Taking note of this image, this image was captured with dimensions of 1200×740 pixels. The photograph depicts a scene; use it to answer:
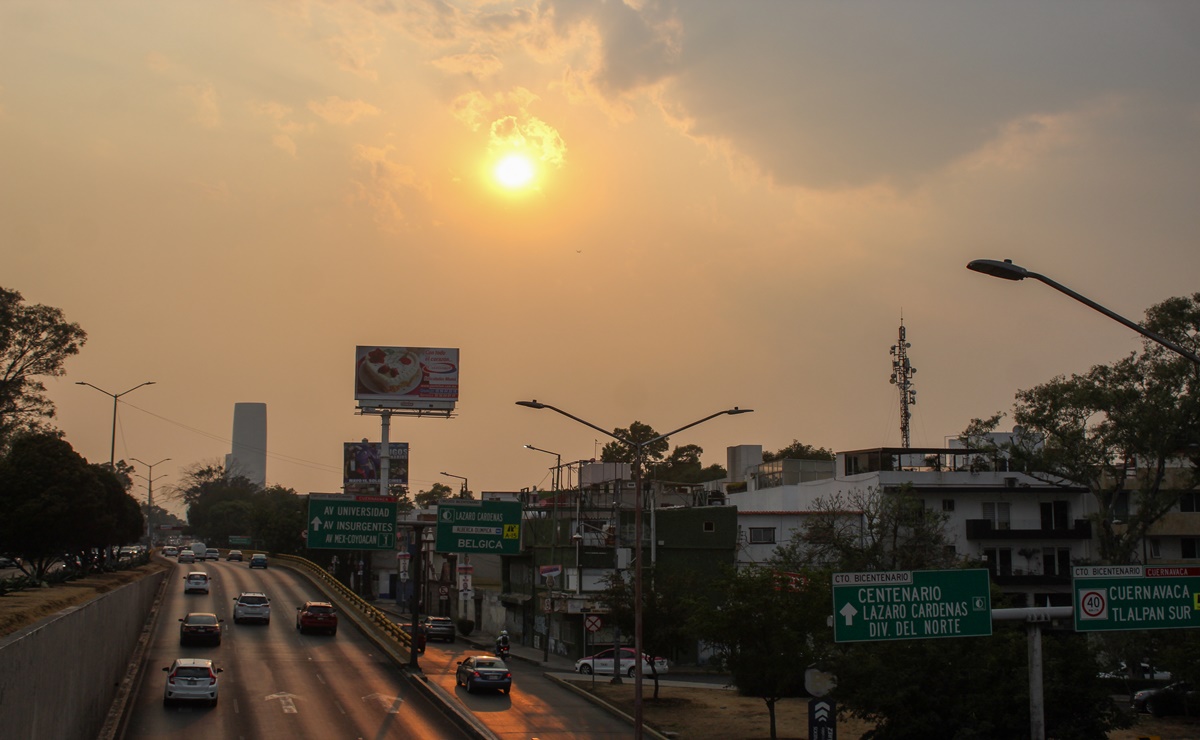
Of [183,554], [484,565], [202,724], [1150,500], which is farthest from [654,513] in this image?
[183,554]

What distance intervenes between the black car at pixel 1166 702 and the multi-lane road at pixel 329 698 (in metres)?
19.5

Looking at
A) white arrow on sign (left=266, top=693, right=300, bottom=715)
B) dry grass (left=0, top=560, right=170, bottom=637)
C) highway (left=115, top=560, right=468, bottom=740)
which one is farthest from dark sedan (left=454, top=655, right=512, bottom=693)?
dry grass (left=0, top=560, right=170, bottom=637)

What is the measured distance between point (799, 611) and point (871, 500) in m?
29.6

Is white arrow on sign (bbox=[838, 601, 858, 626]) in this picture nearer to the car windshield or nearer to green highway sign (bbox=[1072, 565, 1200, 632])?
green highway sign (bbox=[1072, 565, 1200, 632])

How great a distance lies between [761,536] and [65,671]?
46.2 m

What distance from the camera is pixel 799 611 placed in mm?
35812

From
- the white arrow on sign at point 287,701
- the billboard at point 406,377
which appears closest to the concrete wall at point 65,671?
the white arrow on sign at point 287,701

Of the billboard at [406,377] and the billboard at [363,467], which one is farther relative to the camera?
the billboard at [363,467]

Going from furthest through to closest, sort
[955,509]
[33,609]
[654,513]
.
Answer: [955,509] < [654,513] < [33,609]

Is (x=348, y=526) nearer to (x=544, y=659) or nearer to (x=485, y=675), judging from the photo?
(x=485, y=675)

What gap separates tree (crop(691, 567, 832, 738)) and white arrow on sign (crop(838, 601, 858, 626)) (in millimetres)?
14717

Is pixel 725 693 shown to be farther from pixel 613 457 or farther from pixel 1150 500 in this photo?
pixel 613 457

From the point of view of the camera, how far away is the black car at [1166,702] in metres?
39.7

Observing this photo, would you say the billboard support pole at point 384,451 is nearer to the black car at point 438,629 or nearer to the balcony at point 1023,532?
the black car at point 438,629
